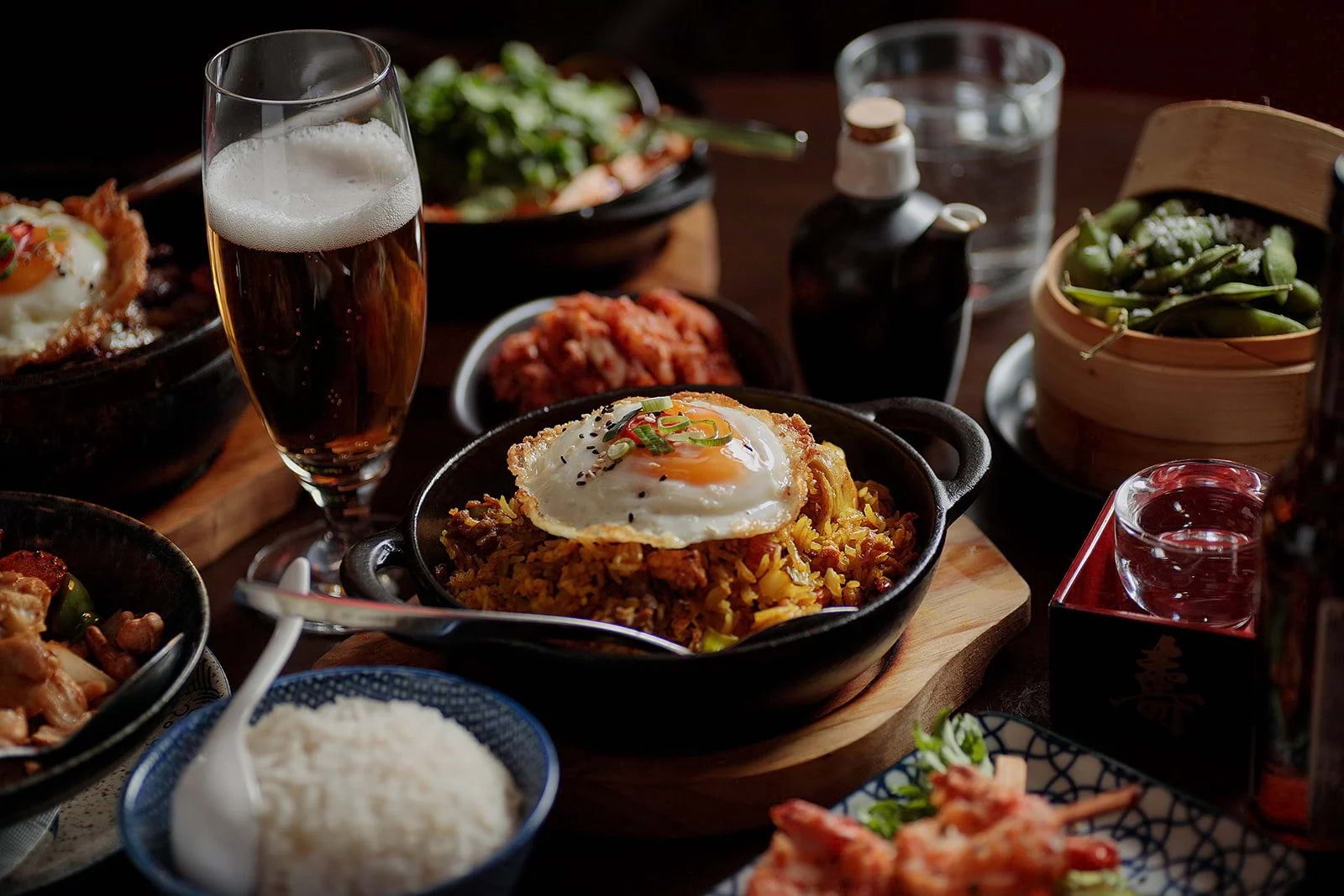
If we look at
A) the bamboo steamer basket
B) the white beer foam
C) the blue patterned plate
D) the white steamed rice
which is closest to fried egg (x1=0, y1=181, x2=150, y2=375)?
the white beer foam

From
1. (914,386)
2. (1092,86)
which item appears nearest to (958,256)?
(914,386)

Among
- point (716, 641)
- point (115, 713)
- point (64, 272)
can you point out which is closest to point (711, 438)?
point (716, 641)

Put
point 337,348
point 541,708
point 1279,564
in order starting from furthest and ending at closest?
point 337,348 → point 541,708 → point 1279,564

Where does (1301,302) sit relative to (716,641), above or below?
above

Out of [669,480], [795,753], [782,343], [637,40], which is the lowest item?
[637,40]

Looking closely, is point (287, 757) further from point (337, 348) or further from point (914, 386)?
point (914, 386)

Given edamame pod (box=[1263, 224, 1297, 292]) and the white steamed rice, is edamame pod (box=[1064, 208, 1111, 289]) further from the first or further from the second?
Answer: the white steamed rice

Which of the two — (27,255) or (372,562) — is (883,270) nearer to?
(372,562)
